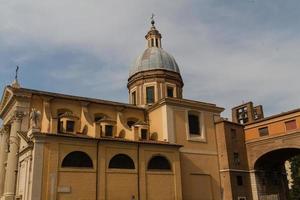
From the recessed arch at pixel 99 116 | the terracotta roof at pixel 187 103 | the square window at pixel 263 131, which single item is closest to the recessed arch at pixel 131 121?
the terracotta roof at pixel 187 103

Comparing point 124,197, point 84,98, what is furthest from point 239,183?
point 84,98

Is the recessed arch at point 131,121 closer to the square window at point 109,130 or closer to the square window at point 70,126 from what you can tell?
the square window at point 109,130

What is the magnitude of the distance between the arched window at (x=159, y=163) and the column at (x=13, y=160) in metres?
10.4

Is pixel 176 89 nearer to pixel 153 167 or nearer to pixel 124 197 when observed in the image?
pixel 153 167

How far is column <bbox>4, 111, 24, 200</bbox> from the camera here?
87.0 feet

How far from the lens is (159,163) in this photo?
26562 millimetres

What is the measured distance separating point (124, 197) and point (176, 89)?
16621 mm

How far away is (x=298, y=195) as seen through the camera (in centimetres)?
4691

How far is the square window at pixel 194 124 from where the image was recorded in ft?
103

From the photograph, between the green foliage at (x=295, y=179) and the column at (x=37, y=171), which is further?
the green foliage at (x=295, y=179)

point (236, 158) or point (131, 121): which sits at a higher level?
point (131, 121)

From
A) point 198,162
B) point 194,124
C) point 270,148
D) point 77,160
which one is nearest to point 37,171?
point 77,160

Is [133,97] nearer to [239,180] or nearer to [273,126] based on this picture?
[239,180]

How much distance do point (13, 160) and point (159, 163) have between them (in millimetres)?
11597
